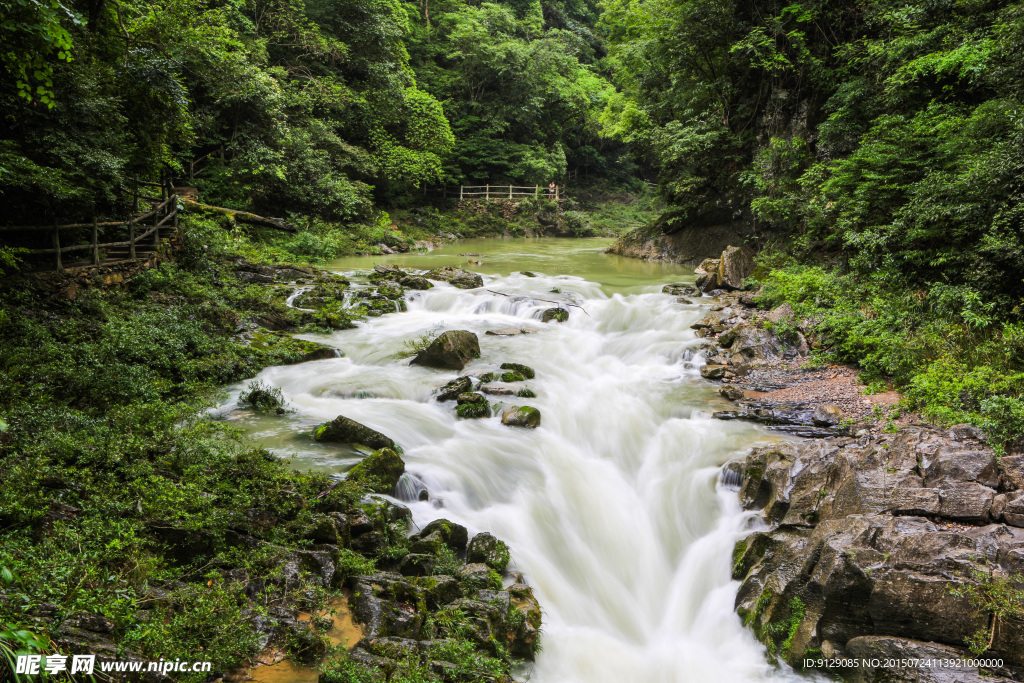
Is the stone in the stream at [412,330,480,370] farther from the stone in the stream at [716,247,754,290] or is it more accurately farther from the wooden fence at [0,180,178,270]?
the stone in the stream at [716,247,754,290]

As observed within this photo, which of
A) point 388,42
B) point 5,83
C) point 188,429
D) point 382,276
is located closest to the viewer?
point 188,429

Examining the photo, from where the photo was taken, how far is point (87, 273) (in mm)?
9742

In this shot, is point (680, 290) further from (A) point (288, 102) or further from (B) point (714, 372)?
(A) point (288, 102)

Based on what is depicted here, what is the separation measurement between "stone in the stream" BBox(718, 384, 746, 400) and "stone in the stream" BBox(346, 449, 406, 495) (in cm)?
623

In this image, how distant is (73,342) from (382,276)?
10.1 metres

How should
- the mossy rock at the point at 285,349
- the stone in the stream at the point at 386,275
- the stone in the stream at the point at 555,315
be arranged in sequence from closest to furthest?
1. the mossy rock at the point at 285,349
2. the stone in the stream at the point at 555,315
3. the stone in the stream at the point at 386,275

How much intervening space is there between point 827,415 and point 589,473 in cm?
395

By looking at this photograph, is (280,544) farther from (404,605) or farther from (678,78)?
(678,78)

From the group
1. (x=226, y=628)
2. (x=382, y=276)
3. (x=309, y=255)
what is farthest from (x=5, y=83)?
(x=309, y=255)

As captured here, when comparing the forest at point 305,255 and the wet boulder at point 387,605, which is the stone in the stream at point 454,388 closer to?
the forest at point 305,255

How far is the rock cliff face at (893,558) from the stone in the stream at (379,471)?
13.8ft

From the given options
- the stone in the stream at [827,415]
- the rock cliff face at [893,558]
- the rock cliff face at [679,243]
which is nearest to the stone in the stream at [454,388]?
the rock cliff face at [893,558]

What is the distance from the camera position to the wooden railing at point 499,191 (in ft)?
120

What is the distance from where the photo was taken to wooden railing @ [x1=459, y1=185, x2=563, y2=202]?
36.7m
